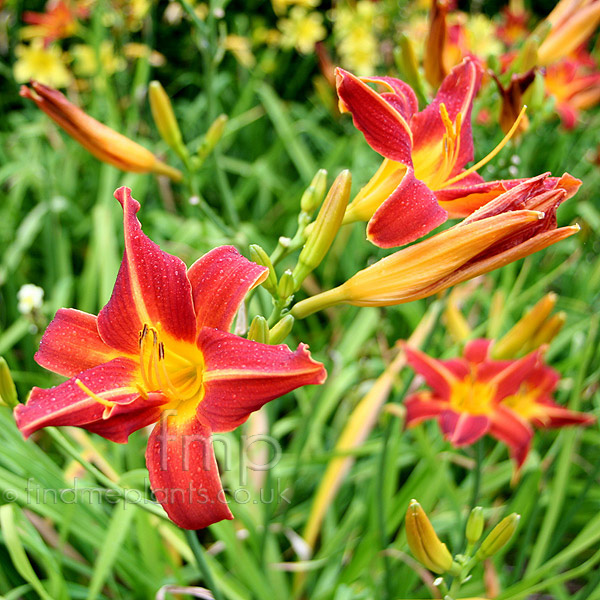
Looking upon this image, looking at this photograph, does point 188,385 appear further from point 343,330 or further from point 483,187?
point 343,330

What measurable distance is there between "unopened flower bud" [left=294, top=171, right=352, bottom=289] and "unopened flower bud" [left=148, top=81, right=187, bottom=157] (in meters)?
0.54

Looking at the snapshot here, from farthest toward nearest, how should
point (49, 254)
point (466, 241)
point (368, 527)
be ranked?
point (49, 254), point (368, 527), point (466, 241)

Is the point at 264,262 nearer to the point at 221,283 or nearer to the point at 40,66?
the point at 221,283

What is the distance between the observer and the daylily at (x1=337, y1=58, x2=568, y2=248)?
685mm

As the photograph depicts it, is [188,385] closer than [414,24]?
Yes

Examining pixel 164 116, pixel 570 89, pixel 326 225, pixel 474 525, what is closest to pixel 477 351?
pixel 474 525

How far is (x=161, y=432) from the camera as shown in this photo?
0.68m

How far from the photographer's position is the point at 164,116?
1209mm

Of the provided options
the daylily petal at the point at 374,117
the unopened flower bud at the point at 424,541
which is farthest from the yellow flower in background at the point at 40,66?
the unopened flower bud at the point at 424,541

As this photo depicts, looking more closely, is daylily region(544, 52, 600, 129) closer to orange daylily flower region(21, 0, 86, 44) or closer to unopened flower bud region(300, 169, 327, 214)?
unopened flower bud region(300, 169, 327, 214)

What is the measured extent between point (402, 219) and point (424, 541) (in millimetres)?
409

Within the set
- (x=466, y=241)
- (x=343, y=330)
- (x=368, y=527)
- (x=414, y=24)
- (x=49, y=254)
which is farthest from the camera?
(x=414, y=24)

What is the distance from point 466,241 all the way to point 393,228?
83 millimetres

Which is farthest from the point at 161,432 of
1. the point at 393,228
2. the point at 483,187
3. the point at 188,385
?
the point at 483,187
